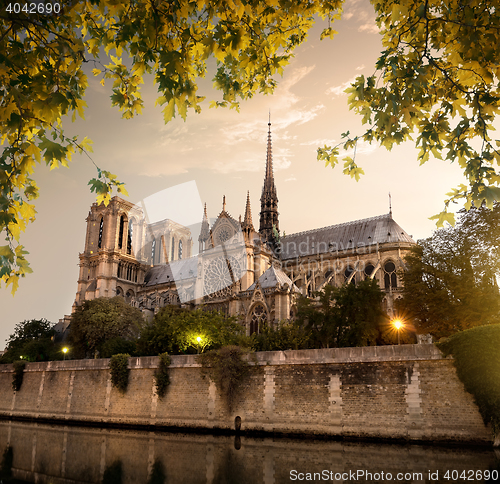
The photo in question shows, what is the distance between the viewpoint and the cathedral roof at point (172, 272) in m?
56.7

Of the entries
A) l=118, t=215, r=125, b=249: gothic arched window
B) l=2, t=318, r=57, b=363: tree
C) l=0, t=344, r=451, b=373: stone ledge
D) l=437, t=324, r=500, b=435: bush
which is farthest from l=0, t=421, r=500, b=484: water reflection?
l=118, t=215, r=125, b=249: gothic arched window

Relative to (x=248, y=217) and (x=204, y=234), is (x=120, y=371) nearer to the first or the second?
(x=248, y=217)

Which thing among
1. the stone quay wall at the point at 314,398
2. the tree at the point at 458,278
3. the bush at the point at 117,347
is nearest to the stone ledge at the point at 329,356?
the stone quay wall at the point at 314,398

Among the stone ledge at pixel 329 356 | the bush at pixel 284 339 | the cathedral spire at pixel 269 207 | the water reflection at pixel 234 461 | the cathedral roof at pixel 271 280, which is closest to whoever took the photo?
the water reflection at pixel 234 461

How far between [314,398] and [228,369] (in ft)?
13.3

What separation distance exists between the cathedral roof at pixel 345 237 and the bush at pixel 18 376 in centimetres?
2897

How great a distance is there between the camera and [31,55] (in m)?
5.27

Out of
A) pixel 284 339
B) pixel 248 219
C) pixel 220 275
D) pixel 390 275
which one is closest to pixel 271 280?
pixel 220 275

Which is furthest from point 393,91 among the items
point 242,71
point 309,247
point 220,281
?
point 309,247

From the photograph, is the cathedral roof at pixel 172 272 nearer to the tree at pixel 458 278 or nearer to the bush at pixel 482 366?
the tree at pixel 458 278

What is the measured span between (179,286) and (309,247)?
15.5 metres

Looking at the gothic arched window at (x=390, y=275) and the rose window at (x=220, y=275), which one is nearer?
the rose window at (x=220, y=275)

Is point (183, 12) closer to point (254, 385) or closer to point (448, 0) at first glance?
point (448, 0)

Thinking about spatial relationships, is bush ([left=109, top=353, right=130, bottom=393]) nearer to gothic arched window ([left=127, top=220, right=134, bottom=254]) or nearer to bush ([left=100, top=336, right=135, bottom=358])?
bush ([left=100, top=336, right=135, bottom=358])
